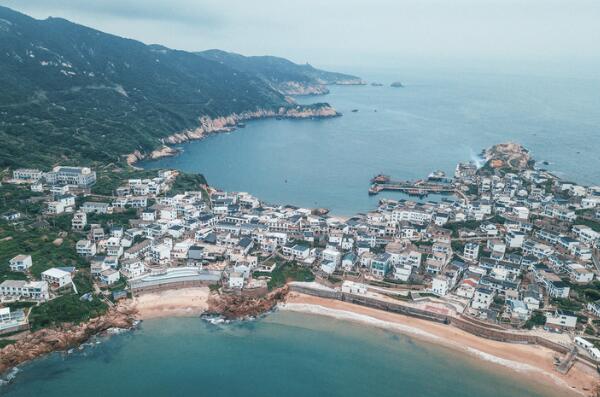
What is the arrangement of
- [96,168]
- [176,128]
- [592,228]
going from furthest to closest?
[176,128]
[96,168]
[592,228]

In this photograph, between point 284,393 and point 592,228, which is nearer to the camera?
point 284,393

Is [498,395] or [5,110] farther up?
[5,110]

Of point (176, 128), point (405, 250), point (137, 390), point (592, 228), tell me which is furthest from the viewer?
point (176, 128)

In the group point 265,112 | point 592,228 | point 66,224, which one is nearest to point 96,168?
point 66,224

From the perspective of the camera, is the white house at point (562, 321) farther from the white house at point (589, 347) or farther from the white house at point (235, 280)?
the white house at point (235, 280)

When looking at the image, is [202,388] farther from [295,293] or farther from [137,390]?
[295,293]

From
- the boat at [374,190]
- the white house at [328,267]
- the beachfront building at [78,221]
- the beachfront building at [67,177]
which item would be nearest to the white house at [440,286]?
the white house at [328,267]

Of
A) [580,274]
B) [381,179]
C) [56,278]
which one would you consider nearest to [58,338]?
[56,278]
